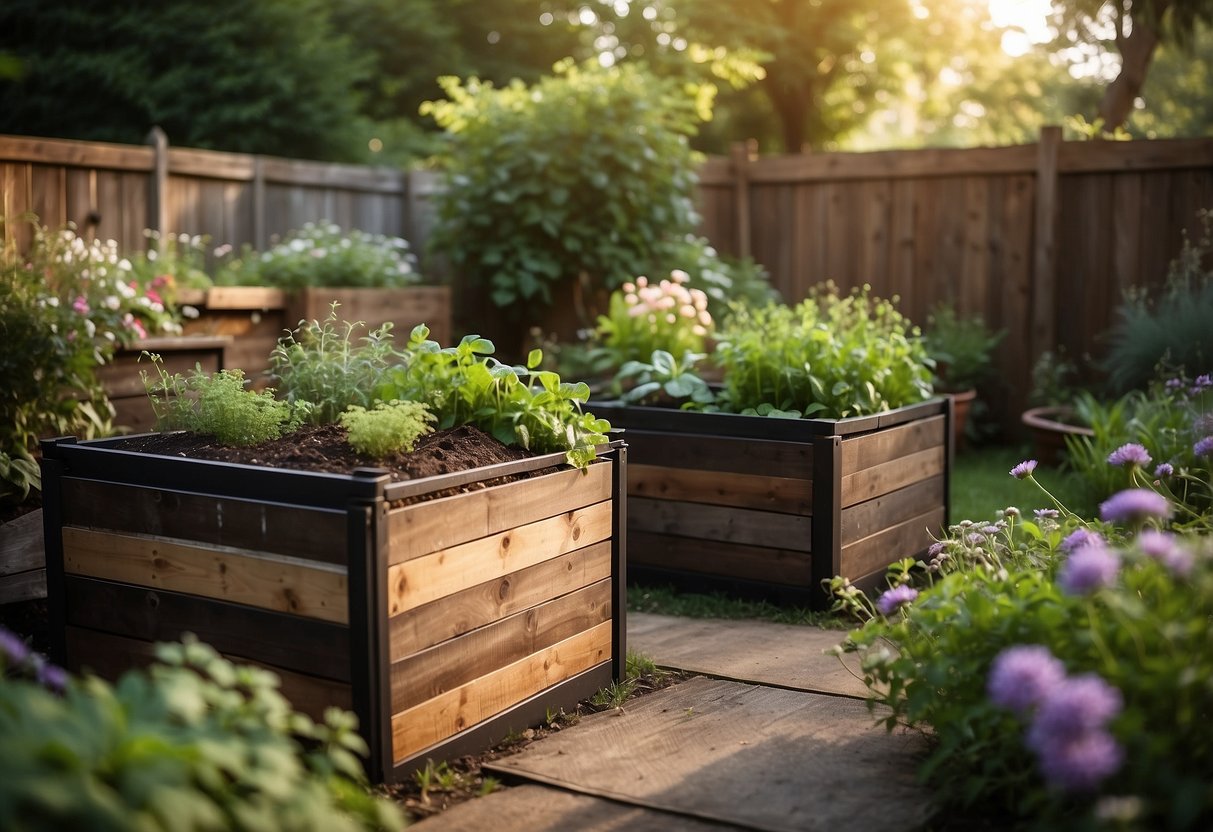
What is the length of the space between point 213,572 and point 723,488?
6.96ft

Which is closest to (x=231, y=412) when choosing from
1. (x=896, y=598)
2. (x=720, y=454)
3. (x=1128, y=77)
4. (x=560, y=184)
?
(x=896, y=598)

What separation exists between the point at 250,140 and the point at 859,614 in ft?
38.2

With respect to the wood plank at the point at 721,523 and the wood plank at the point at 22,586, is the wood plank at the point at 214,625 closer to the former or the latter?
the wood plank at the point at 22,586

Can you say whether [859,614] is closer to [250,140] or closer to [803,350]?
[803,350]

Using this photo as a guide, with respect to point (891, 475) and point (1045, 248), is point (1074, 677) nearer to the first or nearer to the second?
point (891, 475)

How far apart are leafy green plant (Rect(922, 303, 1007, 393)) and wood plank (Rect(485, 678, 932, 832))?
15.0 feet

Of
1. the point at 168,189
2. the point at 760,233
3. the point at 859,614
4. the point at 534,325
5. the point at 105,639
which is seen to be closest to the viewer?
the point at 105,639

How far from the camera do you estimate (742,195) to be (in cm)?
880

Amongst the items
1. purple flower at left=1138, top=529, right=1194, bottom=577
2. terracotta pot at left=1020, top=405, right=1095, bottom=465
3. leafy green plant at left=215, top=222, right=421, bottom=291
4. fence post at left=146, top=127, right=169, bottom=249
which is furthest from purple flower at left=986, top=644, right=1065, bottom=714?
fence post at left=146, top=127, right=169, bottom=249

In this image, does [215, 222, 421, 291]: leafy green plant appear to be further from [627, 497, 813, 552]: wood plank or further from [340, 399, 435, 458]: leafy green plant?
[340, 399, 435, 458]: leafy green plant

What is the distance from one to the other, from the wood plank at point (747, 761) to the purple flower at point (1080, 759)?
32.6 inches

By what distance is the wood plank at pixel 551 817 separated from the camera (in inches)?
93.7

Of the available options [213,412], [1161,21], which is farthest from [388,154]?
[213,412]

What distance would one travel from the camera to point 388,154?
16.0m
